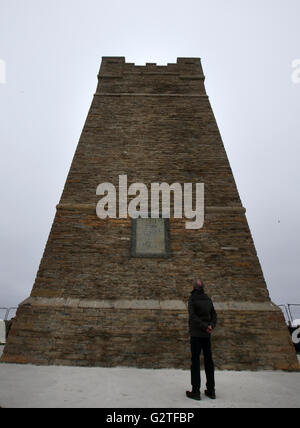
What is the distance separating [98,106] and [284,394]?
7.40m

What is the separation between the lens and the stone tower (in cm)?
436

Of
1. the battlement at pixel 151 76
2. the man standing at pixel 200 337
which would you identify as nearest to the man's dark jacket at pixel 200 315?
the man standing at pixel 200 337

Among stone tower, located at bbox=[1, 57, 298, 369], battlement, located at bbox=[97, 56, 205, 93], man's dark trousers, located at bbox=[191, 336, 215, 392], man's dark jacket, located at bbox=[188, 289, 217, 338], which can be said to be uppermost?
battlement, located at bbox=[97, 56, 205, 93]

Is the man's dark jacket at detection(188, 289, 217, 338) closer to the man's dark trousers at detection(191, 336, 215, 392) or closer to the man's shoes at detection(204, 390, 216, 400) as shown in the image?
the man's dark trousers at detection(191, 336, 215, 392)

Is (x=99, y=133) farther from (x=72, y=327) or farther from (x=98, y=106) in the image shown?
(x=72, y=327)

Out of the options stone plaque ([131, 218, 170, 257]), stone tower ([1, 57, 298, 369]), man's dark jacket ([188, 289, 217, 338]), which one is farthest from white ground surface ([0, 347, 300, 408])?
stone plaque ([131, 218, 170, 257])

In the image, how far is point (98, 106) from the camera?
25.8ft

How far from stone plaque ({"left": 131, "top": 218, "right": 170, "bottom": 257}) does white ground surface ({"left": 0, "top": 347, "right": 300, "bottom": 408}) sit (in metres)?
2.01

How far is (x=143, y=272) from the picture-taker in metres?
5.19

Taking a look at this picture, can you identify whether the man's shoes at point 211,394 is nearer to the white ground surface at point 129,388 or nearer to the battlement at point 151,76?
the white ground surface at point 129,388

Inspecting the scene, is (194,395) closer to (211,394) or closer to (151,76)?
(211,394)

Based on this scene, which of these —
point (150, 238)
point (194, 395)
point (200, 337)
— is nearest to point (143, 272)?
point (150, 238)

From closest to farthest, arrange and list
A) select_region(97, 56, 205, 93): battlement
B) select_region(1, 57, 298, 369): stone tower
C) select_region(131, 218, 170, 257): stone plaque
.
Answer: select_region(1, 57, 298, 369): stone tower, select_region(131, 218, 170, 257): stone plaque, select_region(97, 56, 205, 93): battlement

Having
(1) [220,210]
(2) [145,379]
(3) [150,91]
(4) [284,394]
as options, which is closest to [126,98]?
(3) [150,91]
